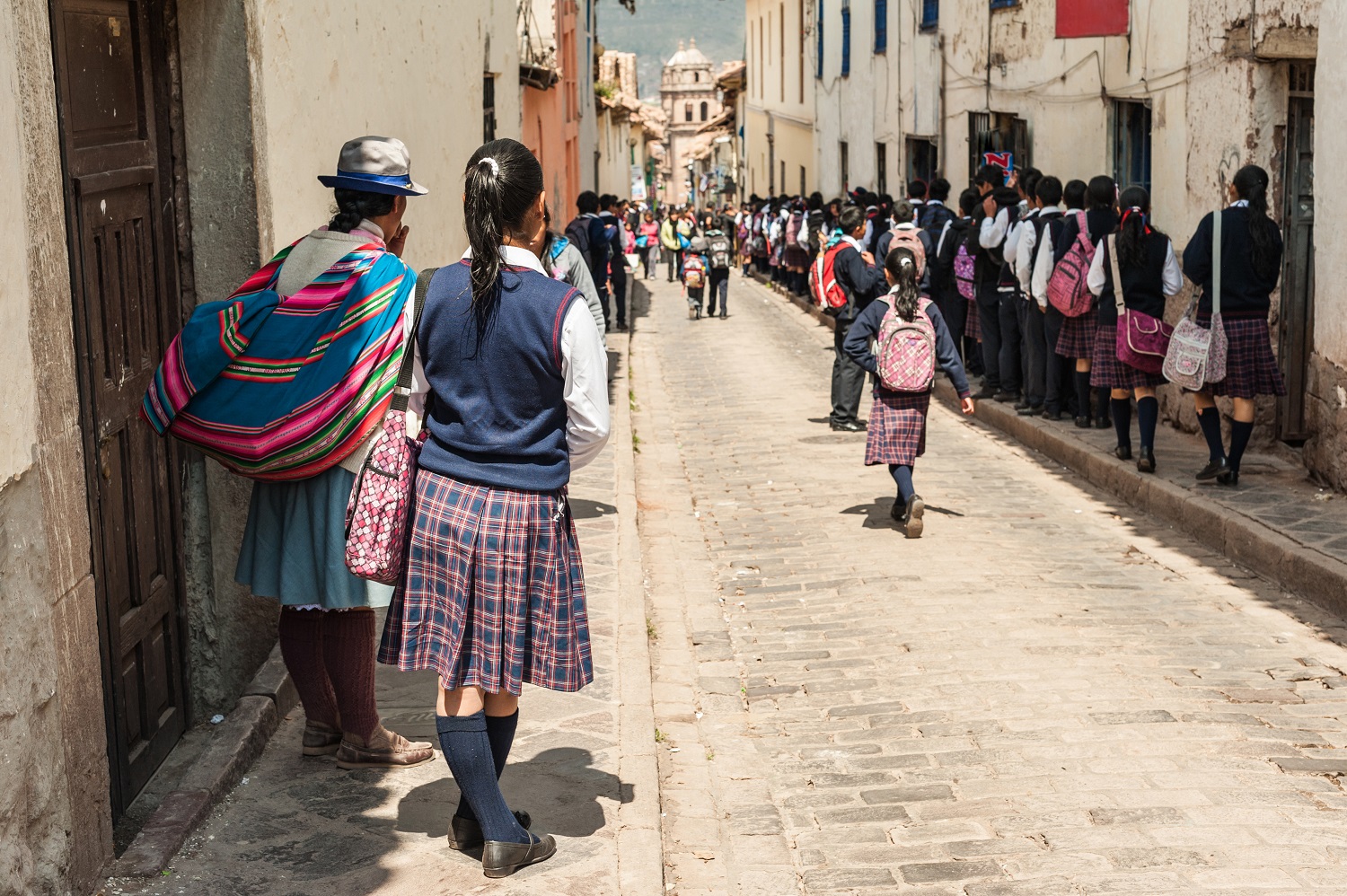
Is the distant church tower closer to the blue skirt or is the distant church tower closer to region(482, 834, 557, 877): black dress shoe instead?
the blue skirt

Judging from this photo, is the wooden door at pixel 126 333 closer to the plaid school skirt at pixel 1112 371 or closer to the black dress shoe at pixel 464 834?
the black dress shoe at pixel 464 834

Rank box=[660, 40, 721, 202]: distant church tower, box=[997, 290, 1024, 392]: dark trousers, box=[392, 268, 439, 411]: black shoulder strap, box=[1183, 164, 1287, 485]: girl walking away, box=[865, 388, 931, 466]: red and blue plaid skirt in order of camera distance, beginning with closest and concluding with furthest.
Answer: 1. box=[392, 268, 439, 411]: black shoulder strap
2. box=[865, 388, 931, 466]: red and blue plaid skirt
3. box=[1183, 164, 1287, 485]: girl walking away
4. box=[997, 290, 1024, 392]: dark trousers
5. box=[660, 40, 721, 202]: distant church tower

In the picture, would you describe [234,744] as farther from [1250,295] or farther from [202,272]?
[1250,295]

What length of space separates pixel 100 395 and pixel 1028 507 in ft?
21.3

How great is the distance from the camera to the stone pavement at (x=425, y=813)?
12.8 ft

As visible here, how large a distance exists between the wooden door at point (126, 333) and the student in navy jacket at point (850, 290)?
8.05 meters

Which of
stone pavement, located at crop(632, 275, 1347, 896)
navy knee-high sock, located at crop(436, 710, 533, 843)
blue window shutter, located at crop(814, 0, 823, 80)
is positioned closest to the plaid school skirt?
stone pavement, located at crop(632, 275, 1347, 896)

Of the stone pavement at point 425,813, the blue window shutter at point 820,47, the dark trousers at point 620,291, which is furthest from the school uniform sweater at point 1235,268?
the blue window shutter at point 820,47

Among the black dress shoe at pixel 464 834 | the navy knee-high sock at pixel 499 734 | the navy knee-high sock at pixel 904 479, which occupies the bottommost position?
the black dress shoe at pixel 464 834

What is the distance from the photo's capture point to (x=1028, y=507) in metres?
9.46

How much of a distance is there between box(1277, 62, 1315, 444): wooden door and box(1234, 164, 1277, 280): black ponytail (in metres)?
1.51

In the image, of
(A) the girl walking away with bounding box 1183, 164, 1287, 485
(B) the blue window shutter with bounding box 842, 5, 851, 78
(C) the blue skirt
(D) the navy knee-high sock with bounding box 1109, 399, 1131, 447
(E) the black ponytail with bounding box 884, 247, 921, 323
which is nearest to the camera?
(C) the blue skirt

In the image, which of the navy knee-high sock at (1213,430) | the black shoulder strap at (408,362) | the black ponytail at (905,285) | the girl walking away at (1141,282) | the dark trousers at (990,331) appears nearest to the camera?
the black shoulder strap at (408,362)

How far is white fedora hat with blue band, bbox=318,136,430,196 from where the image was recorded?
4352 millimetres
